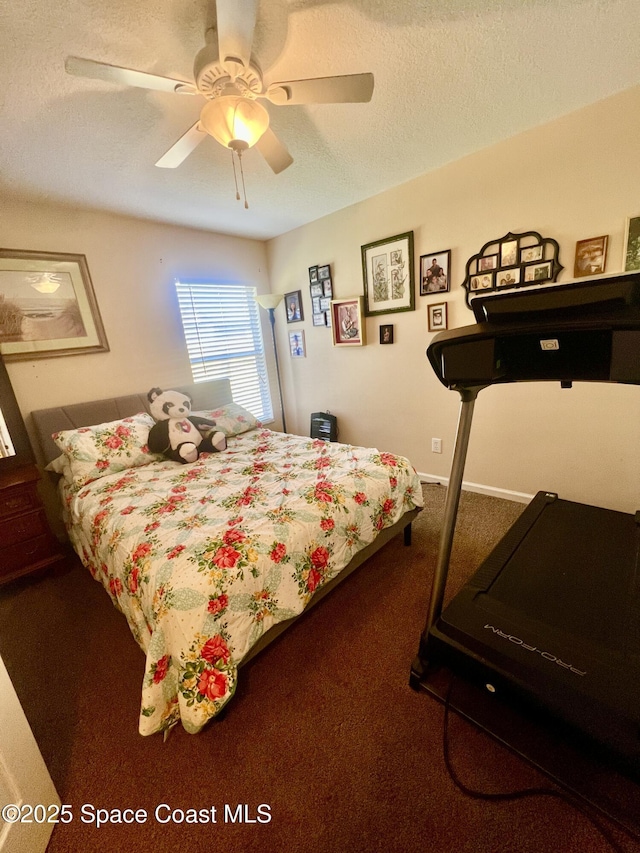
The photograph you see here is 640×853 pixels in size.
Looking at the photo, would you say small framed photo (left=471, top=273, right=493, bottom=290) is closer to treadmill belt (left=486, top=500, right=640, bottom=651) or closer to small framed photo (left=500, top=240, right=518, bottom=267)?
small framed photo (left=500, top=240, right=518, bottom=267)

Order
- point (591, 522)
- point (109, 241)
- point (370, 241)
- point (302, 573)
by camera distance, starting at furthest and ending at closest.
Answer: point (370, 241) < point (109, 241) < point (591, 522) < point (302, 573)

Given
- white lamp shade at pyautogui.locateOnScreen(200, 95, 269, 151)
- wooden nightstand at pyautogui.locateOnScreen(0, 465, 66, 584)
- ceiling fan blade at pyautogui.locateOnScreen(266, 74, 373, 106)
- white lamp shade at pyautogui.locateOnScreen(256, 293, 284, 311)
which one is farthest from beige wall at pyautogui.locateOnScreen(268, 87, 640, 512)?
wooden nightstand at pyautogui.locateOnScreen(0, 465, 66, 584)

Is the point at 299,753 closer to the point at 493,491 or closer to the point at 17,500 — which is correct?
the point at 17,500

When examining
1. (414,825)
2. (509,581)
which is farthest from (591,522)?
(414,825)

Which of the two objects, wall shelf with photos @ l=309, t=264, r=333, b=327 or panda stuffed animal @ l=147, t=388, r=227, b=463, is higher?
wall shelf with photos @ l=309, t=264, r=333, b=327

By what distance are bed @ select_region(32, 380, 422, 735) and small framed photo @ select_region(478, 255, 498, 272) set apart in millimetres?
1489

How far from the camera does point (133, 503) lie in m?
1.73

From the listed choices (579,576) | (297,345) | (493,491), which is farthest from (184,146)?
(493,491)

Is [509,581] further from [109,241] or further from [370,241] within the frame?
[109,241]

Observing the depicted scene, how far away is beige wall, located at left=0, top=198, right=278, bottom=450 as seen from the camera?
2318 millimetres

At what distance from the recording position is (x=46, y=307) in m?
2.35

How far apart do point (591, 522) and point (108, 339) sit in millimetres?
3519

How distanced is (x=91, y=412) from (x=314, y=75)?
249 cm

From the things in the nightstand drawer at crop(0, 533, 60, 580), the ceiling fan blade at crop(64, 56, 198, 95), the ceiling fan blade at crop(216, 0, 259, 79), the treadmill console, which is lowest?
the nightstand drawer at crop(0, 533, 60, 580)
